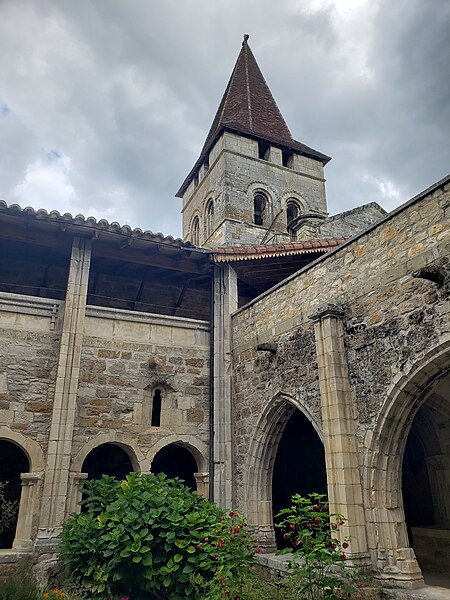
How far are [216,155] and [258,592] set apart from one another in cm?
1685

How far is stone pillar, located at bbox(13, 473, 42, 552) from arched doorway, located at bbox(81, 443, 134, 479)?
2827mm

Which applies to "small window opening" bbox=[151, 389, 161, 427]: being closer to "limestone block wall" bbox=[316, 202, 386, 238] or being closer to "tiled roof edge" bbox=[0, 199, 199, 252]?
"tiled roof edge" bbox=[0, 199, 199, 252]

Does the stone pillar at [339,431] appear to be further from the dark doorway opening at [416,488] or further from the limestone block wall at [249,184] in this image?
the limestone block wall at [249,184]

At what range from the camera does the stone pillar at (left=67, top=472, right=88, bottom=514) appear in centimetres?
741

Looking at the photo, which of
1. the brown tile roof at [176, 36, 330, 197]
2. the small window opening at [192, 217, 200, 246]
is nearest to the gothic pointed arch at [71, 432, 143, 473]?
the small window opening at [192, 217, 200, 246]

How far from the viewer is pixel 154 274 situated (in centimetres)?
1055

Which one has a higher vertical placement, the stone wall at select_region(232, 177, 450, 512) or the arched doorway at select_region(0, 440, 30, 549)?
the stone wall at select_region(232, 177, 450, 512)

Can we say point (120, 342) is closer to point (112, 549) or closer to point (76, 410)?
point (76, 410)

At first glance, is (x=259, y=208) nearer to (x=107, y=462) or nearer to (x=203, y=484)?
(x=107, y=462)

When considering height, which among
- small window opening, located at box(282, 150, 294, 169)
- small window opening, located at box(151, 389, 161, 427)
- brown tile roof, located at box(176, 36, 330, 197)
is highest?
brown tile roof, located at box(176, 36, 330, 197)

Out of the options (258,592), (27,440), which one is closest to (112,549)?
(258,592)

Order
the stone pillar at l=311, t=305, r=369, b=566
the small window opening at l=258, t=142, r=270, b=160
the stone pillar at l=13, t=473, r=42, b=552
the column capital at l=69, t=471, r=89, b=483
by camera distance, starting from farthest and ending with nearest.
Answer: the small window opening at l=258, t=142, r=270, b=160 < the column capital at l=69, t=471, r=89, b=483 < the stone pillar at l=13, t=473, r=42, b=552 < the stone pillar at l=311, t=305, r=369, b=566

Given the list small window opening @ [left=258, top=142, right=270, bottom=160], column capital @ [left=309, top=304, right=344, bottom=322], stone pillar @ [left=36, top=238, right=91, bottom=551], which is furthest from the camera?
small window opening @ [left=258, top=142, right=270, bottom=160]

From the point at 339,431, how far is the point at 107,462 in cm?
598
